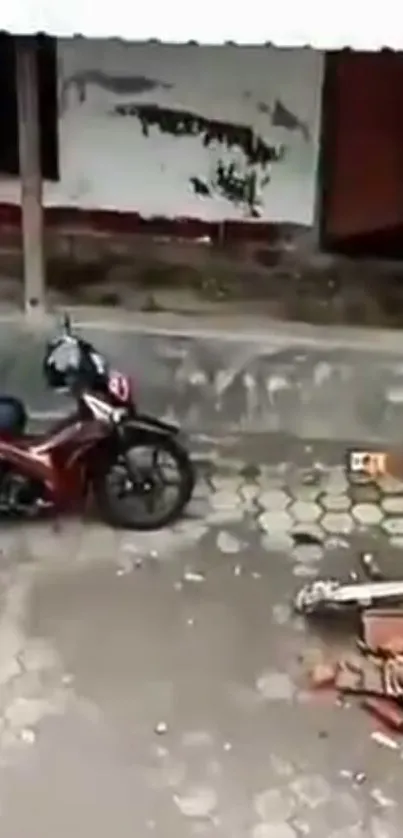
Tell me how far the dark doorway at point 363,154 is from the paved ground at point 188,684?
1.32m

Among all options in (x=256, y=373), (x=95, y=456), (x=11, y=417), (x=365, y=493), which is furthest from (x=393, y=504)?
(x=11, y=417)

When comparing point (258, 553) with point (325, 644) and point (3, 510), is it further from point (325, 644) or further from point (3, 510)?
point (3, 510)

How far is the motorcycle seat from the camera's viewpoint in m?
6.06

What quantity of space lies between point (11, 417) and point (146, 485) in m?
0.60

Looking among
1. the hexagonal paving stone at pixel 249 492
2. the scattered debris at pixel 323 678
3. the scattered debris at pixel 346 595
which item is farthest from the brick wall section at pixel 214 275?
the scattered debris at pixel 323 678

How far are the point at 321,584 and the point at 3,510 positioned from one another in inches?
52.1

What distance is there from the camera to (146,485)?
605 centimetres

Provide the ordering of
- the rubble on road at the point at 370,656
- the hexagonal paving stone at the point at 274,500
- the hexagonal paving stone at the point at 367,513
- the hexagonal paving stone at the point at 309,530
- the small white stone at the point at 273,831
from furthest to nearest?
the hexagonal paving stone at the point at 274,500, the hexagonal paving stone at the point at 367,513, the hexagonal paving stone at the point at 309,530, the rubble on road at the point at 370,656, the small white stone at the point at 273,831

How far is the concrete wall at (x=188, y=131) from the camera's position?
6.88 meters

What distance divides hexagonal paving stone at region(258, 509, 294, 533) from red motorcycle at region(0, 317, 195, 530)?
0.32 metres

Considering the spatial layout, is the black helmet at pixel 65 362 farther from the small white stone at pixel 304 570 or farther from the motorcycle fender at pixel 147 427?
the small white stone at pixel 304 570

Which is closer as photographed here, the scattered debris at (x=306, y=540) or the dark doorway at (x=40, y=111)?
the scattered debris at (x=306, y=540)

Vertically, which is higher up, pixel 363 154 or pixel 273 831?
pixel 363 154

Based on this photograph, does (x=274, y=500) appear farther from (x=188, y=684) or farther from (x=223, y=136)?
(x=223, y=136)
